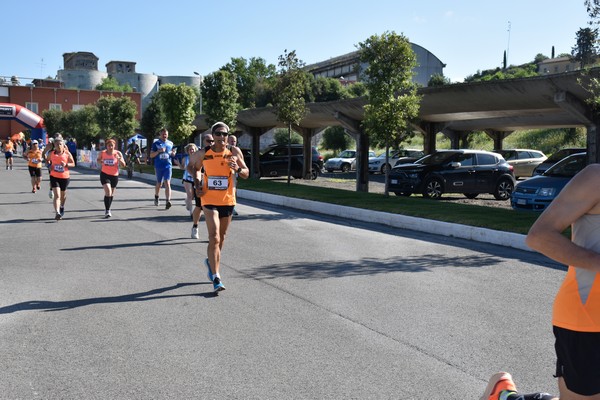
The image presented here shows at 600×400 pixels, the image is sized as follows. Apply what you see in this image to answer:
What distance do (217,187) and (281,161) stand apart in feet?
86.2

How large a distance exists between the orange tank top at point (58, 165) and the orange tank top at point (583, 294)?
12712mm

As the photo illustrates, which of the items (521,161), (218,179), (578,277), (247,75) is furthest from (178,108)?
(247,75)

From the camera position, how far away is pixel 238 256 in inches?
372

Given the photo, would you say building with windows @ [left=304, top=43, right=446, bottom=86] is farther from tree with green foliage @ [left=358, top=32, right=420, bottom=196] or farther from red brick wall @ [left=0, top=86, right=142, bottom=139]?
tree with green foliage @ [left=358, top=32, right=420, bottom=196]

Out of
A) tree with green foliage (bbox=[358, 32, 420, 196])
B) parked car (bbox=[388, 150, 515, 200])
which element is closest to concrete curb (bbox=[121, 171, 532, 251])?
tree with green foliage (bbox=[358, 32, 420, 196])

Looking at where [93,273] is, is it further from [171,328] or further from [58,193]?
[58,193]

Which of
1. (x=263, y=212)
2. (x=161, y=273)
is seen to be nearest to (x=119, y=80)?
(x=263, y=212)

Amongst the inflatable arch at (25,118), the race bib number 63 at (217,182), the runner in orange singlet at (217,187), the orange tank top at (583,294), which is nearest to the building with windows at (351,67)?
the inflatable arch at (25,118)

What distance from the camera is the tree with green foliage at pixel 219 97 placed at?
100 feet

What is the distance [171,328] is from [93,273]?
9.48 feet

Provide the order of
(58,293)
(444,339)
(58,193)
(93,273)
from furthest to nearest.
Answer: (58,193) < (93,273) < (58,293) < (444,339)

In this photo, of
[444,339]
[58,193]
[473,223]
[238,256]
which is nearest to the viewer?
[444,339]

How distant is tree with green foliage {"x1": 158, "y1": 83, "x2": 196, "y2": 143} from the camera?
117 ft

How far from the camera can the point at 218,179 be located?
24.4 feet
